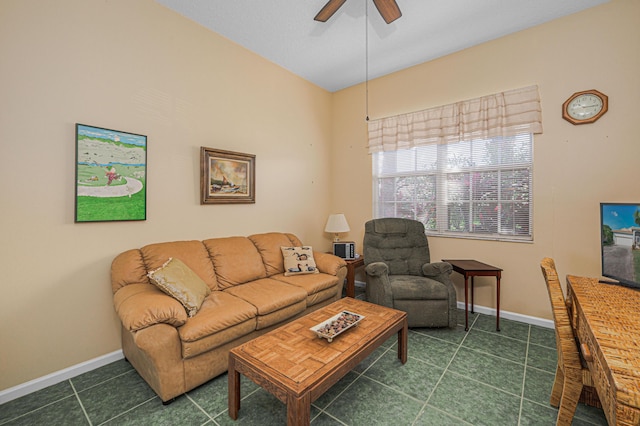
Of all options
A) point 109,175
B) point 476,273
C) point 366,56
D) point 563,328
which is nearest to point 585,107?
point 476,273

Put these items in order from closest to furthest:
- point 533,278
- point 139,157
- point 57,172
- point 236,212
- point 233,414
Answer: point 233,414 → point 57,172 → point 139,157 → point 533,278 → point 236,212

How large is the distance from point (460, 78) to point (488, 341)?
293 centimetres

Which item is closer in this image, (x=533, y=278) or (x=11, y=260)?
Answer: (x=11, y=260)

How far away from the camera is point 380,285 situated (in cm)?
278

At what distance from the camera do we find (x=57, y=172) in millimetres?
1997

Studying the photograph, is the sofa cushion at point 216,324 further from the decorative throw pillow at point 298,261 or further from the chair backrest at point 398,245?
the chair backrest at point 398,245

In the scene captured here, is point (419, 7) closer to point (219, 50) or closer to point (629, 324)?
point (219, 50)

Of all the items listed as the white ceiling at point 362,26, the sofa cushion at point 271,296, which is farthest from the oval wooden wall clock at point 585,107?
the sofa cushion at point 271,296

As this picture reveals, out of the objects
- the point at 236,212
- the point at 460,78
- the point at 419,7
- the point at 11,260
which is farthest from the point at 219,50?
the point at 460,78

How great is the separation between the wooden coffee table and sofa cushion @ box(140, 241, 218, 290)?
1.06 metres

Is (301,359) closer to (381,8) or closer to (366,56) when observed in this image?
(381,8)

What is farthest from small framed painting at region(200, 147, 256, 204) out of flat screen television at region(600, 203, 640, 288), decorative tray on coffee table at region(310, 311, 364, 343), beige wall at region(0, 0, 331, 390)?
flat screen television at region(600, 203, 640, 288)

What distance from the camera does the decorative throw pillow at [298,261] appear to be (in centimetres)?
303

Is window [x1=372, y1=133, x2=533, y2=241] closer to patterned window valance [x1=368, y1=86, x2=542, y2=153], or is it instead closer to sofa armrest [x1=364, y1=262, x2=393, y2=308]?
patterned window valance [x1=368, y1=86, x2=542, y2=153]
